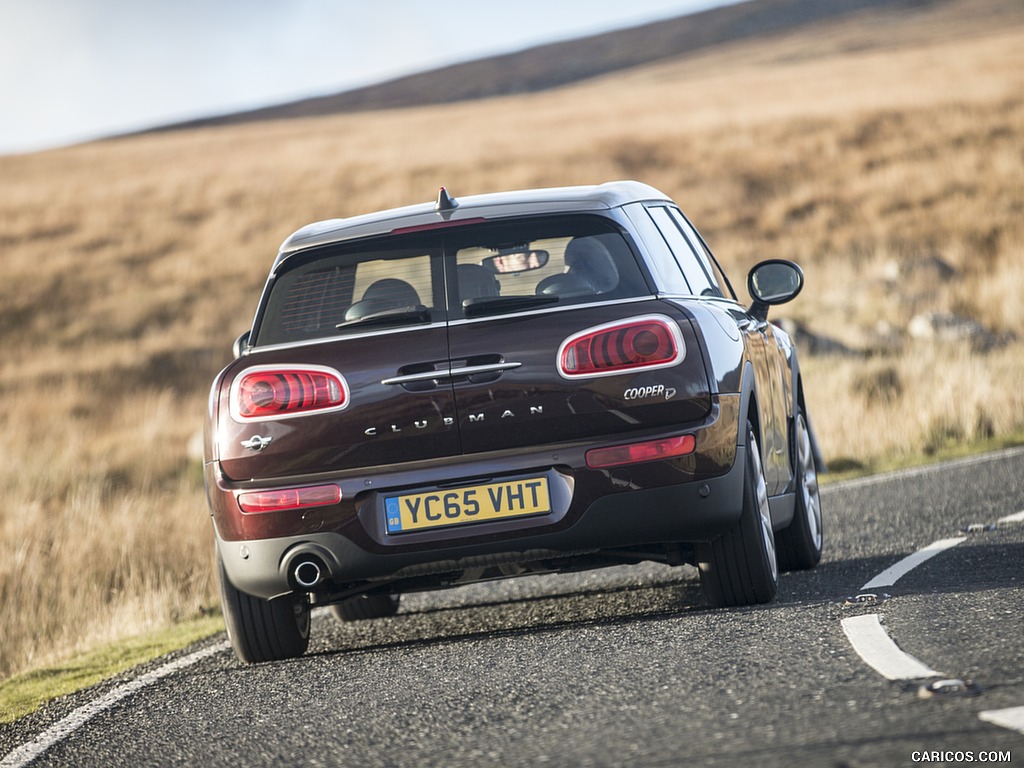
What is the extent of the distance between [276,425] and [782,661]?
6.73 feet

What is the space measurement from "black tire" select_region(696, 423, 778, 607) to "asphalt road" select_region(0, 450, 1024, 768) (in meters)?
0.09

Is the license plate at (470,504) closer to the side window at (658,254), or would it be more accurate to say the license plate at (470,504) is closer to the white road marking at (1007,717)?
the side window at (658,254)

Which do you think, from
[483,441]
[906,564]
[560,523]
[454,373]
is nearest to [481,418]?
[483,441]

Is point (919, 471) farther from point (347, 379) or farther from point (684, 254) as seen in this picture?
point (347, 379)

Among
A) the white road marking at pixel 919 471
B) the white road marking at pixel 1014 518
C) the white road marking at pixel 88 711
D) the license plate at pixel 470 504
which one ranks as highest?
the license plate at pixel 470 504

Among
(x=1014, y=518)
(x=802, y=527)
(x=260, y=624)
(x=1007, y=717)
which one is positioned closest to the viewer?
(x=1007, y=717)

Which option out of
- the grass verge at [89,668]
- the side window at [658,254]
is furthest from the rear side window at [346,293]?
the grass verge at [89,668]

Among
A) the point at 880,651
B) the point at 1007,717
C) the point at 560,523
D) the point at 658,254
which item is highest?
the point at 658,254

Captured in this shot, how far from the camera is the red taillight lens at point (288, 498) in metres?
5.98

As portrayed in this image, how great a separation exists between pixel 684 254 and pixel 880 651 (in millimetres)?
2403

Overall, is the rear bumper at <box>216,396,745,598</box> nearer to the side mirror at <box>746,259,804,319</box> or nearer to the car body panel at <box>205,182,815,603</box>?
the car body panel at <box>205,182,815,603</box>

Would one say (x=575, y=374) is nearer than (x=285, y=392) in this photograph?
Yes

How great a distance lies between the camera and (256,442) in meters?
6.05

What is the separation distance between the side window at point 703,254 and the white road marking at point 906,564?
1.47 m
